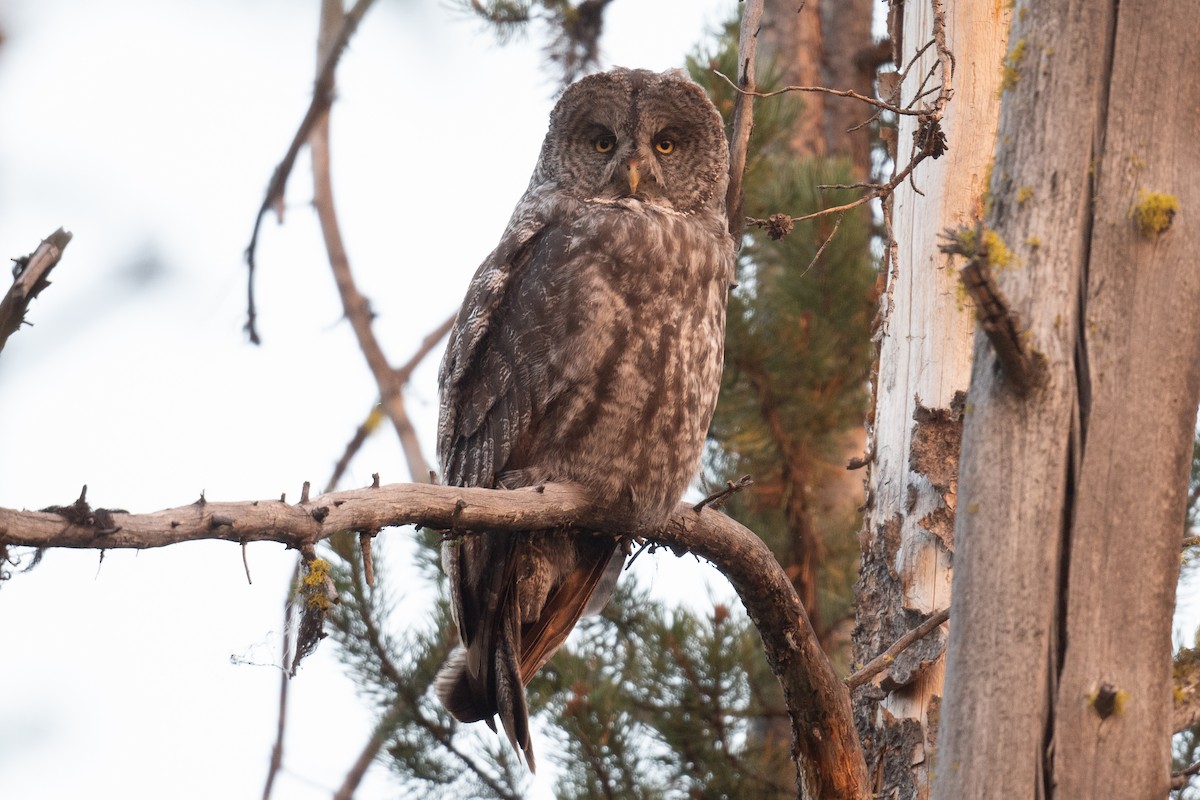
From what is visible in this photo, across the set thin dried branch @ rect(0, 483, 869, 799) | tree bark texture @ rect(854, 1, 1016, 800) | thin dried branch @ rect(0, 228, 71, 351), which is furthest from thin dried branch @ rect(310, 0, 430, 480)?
thin dried branch @ rect(0, 228, 71, 351)

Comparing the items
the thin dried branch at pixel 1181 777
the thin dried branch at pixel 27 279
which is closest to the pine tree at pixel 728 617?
the thin dried branch at pixel 1181 777

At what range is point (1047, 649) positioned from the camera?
1632 mm

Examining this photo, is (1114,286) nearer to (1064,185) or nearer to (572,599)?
Result: (1064,185)

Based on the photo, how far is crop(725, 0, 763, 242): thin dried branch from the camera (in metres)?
2.77

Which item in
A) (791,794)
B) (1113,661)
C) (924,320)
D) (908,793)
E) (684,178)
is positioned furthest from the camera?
(791,794)

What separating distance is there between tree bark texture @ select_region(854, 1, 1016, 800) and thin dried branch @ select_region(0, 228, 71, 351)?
193cm

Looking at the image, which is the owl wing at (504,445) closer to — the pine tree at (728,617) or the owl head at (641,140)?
the owl head at (641,140)

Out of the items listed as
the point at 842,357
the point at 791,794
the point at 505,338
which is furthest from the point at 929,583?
the point at 842,357

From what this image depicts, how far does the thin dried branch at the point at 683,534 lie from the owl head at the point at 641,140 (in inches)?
37.1

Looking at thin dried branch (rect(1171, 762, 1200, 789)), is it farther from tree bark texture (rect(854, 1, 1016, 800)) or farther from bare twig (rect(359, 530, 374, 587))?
A: bare twig (rect(359, 530, 374, 587))

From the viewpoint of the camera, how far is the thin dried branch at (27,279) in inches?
Result: 43.8

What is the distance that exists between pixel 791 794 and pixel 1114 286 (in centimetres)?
294

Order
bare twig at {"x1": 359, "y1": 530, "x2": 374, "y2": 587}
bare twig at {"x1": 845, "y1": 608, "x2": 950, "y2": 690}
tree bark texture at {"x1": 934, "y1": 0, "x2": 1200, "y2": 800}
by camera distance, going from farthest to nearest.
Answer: bare twig at {"x1": 845, "y1": 608, "x2": 950, "y2": 690}, bare twig at {"x1": 359, "y1": 530, "x2": 374, "y2": 587}, tree bark texture at {"x1": 934, "y1": 0, "x2": 1200, "y2": 800}

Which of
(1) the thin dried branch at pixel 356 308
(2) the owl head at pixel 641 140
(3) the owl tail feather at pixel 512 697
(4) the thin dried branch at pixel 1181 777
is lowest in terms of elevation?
(4) the thin dried branch at pixel 1181 777
